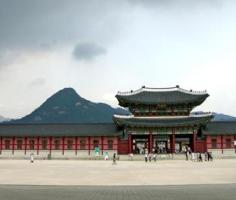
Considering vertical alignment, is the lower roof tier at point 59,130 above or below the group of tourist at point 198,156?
above

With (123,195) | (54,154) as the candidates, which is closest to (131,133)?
(54,154)

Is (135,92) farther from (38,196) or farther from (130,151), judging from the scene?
(38,196)

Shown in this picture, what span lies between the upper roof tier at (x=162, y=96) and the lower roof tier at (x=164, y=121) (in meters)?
3.09

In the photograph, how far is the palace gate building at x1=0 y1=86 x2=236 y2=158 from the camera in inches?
2704

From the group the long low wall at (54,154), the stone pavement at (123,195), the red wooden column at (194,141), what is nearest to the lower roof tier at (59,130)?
the long low wall at (54,154)

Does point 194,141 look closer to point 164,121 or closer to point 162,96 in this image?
point 164,121

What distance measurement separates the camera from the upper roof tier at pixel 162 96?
72438 millimetres

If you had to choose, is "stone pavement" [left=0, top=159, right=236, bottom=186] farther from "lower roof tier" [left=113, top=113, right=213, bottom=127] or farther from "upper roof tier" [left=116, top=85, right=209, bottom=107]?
"upper roof tier" [left=116, top=85, right=209, bottom=107]

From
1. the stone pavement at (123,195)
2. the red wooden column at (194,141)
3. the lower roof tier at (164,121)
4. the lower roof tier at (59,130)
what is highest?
the lower roof tier at (164,121)

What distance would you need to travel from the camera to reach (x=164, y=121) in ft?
230

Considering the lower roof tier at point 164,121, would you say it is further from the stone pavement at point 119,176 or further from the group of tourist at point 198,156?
the stone pavement at point 119,176

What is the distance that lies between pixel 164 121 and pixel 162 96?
6.93 m

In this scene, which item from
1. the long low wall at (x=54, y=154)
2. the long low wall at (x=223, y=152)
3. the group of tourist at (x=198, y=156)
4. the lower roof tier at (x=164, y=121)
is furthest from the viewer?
the lower roof tier at (x=164, y=121)

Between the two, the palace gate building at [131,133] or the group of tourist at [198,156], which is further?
the palace gate building at [131,133]
